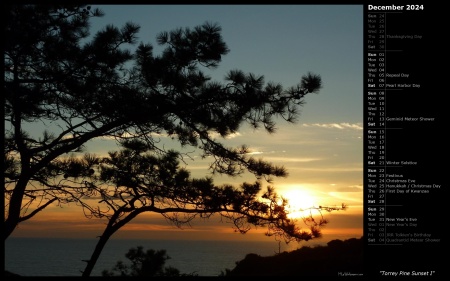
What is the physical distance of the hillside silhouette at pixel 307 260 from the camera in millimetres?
6113

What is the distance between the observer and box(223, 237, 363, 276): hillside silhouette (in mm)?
6113

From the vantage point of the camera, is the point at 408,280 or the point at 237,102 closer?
the point at 408,280

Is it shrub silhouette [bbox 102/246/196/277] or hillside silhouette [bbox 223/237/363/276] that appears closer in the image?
hillside silhouette [bbox 223/237/363/276]

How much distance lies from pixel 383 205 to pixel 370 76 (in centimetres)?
97

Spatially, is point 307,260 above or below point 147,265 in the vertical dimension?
above

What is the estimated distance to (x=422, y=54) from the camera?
148 inches

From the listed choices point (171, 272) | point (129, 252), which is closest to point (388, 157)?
point (171, 272)

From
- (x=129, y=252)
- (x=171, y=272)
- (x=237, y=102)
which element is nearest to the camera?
(x=237, y=102)

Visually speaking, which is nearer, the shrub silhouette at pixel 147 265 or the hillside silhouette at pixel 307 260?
the hillside silhouette at pixel 307 260

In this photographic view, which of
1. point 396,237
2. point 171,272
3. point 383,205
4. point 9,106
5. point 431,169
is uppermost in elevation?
point 9,106

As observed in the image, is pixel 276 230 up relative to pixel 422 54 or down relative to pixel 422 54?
down

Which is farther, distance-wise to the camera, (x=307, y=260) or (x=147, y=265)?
(x=147, y=265)

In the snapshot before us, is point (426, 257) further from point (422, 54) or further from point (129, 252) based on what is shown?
point (129, 252)

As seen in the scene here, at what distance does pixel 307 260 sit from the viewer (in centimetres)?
656
